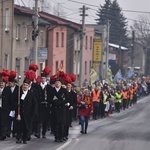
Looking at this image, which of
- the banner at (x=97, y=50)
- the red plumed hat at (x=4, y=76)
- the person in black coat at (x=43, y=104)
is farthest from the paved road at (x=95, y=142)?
the banner at (x=97, y=50)

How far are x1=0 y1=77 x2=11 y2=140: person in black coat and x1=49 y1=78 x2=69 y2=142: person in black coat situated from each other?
1330mm

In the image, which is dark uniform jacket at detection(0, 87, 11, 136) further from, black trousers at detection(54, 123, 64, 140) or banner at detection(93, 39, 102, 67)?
banner at detection(93, 39, 102, 67)

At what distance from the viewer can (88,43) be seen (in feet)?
250

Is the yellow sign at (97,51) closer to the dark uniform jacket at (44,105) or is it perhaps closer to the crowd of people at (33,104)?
the crowd of people at (33,104)

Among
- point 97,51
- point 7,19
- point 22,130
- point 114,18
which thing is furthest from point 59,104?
point 114,18

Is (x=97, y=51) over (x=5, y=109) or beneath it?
over

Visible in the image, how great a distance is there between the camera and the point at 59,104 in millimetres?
20641

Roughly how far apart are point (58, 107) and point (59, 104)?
0.44ft

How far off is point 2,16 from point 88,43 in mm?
31630

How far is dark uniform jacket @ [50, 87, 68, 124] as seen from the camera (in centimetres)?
2052

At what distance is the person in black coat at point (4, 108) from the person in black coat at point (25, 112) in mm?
652

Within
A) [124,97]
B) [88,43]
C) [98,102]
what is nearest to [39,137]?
[98,102]

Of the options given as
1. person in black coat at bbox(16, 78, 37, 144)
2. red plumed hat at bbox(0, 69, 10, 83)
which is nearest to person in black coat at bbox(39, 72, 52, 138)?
red plumed hat at bbox(0, 69, 10, 83)

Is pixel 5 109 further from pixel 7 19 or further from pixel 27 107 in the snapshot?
pixel 7 19
